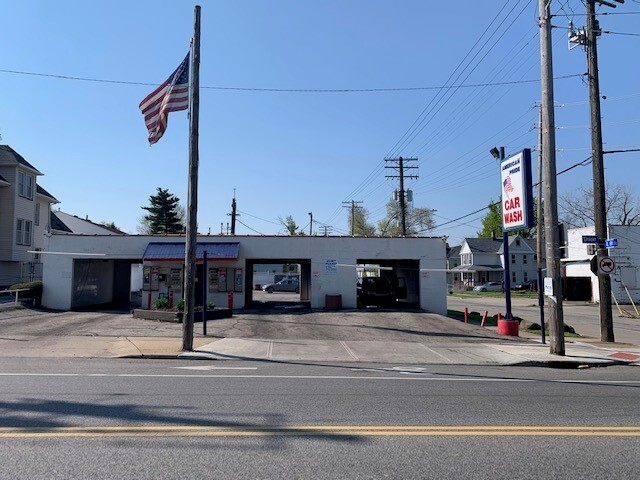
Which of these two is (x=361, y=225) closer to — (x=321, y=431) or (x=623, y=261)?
(x=623, y=261)

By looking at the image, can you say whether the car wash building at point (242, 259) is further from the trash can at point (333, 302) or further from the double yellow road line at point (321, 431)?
the double yellow road line at point (321, 431)

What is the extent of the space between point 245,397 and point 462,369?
615cm

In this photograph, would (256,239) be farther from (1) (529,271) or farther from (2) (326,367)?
(1) (529,271)

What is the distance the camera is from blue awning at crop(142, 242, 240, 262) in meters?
25.2

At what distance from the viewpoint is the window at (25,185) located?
35.2 m

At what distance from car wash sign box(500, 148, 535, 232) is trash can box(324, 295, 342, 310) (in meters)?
9.80

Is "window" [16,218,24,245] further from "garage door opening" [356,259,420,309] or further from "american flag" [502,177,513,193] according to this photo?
"american flag" [502,177,513,193]

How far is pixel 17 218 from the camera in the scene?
34844 millimetres

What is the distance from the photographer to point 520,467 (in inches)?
191

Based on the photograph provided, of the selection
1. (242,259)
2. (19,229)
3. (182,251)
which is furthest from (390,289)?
(19,229)

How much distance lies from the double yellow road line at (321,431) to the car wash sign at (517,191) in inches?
454

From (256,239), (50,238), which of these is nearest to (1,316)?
(50,238)

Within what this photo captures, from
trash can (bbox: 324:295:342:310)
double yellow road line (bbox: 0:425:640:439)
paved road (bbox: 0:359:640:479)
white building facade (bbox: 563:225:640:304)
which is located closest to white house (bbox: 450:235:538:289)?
white building facade (bbox: 563:225:640:304)

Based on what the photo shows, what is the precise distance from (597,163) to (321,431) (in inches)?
671
